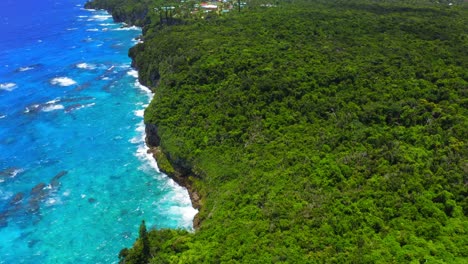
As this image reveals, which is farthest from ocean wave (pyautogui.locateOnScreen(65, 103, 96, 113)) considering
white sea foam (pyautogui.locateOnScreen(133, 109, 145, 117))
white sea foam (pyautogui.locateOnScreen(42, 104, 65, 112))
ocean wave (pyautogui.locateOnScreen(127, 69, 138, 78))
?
ocean wave (pyautogui.locateOnScreen(127, 69, 138, 78))

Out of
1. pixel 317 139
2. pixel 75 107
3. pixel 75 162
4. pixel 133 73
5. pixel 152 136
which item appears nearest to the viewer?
pixel 317 139

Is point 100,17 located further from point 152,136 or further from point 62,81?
point 152,136

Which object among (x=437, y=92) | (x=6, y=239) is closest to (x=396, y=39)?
(x=437, y=92)

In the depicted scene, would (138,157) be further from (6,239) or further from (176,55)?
(176,55)

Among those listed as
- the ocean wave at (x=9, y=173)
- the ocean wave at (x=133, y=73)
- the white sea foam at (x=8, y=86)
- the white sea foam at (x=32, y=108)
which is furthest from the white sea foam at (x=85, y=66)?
the ocean wave at (x=9, y=173)

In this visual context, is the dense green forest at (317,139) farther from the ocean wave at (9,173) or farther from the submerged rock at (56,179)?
the ocean wave at (9,173)

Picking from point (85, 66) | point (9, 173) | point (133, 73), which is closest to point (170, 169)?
point (9, 173)

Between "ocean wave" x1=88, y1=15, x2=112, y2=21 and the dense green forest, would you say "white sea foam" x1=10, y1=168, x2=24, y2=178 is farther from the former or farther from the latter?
"ocean wave" x1=88, y1=15, x2=112, y2=21
